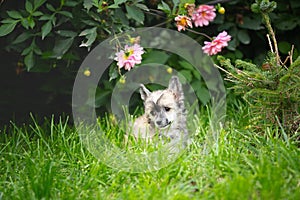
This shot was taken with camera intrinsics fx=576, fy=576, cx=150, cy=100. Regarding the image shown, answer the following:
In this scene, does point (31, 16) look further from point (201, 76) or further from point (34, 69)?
point (201, 76)

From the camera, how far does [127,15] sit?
133 inches

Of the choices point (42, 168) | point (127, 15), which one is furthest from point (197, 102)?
point (42, 168)

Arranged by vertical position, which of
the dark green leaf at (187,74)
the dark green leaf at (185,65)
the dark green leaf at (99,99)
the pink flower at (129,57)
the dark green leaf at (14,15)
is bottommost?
the dark green leaf at (99,99)

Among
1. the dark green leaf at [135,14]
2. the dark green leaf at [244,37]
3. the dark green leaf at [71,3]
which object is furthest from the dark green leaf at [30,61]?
the dark green leaf at [244,37]

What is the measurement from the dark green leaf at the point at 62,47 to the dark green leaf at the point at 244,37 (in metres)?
1.23

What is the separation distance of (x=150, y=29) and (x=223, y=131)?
1049 millimetres

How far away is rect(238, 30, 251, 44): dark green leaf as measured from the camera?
394cm

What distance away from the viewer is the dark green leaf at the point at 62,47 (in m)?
3.40

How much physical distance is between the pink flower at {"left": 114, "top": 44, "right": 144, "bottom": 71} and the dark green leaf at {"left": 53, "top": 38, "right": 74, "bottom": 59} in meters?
0.35

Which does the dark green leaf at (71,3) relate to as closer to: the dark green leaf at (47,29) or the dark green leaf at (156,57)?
the dark green leaf at (47,29)

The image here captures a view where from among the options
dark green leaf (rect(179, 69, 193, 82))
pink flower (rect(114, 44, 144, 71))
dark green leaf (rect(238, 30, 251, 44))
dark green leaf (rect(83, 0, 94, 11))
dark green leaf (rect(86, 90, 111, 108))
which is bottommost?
dark green leaf (rect(86, 90, 111, 108))

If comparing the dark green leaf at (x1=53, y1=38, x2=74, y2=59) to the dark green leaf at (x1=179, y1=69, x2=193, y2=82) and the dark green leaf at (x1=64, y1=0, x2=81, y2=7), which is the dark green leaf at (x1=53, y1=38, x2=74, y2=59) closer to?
the dark green leaf at (x1=64, y1=0, x2=81, y2=7)

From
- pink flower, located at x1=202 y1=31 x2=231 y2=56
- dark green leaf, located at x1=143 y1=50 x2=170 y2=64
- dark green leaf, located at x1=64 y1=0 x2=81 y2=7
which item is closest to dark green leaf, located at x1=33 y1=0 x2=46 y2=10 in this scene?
dark green leaf, located at x1=64 y1=0 x2=81 y2=7

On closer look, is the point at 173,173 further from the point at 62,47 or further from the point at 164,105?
the point at 62,47
